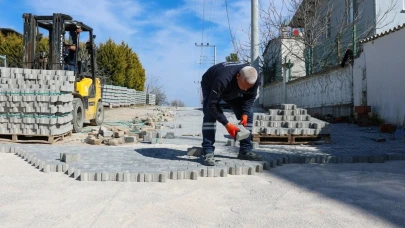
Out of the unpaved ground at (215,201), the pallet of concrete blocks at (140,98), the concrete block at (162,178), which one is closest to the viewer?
the unpaved ground at (215,201)

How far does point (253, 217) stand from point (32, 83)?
6290mm

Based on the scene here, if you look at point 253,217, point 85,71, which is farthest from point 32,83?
point 253,217

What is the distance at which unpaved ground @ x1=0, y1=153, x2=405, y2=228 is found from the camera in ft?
8.92

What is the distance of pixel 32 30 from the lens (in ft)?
28.2

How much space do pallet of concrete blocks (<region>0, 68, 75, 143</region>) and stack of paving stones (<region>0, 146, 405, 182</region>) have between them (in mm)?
1091

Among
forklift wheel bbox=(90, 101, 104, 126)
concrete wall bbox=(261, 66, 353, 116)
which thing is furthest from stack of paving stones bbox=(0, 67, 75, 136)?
concrete wall bbox=(261, 66, 353, 116)

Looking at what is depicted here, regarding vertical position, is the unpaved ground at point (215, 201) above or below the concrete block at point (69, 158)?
below

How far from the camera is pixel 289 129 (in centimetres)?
694

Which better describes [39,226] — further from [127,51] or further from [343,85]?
[127,51]

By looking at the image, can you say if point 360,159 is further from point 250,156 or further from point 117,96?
point 117,96

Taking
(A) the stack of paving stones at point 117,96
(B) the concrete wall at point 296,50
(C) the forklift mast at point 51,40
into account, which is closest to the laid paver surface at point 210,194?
(C) the forklift mast at point 51,40

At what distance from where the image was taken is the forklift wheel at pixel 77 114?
28.7ft

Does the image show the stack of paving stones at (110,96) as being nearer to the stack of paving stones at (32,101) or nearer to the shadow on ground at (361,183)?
the stack of paving stones at (32,101)

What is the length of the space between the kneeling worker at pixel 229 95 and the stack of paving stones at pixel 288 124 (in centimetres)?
195
